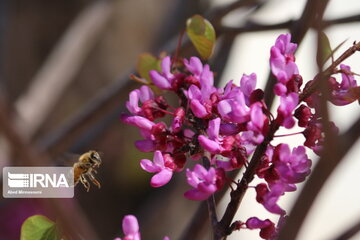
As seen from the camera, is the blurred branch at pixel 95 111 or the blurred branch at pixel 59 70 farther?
the blurred branch at pixel 59 70

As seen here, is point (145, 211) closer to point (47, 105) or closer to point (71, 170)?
point (47, 105)

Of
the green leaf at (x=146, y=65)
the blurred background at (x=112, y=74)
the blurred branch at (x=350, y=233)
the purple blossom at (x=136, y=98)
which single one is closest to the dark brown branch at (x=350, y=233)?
the blurred branch at (x=350, y=233)

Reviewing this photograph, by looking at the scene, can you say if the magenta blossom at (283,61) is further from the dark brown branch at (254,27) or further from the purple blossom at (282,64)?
the dark brown branch at (254,27)

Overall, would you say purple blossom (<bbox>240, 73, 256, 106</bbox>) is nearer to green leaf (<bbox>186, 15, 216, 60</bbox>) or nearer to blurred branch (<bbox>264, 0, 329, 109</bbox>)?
green leaf (<bbox>186, 15, 216, 60</bbox>)

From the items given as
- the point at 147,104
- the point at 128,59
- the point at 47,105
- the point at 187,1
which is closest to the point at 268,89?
the point at 147,104

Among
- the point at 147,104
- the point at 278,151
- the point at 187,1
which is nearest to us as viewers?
the point at 278,151

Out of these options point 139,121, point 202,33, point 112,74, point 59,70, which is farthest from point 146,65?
point 112,74

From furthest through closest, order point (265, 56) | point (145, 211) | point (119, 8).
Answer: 1. point (119, 8)
2. point (265, 56)
3. point (145, 211)
